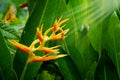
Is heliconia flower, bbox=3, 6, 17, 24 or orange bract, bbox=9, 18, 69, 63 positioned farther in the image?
heliconia flower, bbox=3, 6, 17, 24

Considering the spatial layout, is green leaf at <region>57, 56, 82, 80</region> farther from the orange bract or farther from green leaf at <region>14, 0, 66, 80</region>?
the orange bract

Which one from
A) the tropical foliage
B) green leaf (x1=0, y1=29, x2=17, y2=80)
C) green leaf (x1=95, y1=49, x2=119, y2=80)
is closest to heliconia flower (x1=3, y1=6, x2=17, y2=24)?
the tropical foliage

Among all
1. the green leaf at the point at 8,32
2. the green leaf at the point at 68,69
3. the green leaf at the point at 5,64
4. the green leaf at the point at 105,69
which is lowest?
the green leaf at the point at 105,69

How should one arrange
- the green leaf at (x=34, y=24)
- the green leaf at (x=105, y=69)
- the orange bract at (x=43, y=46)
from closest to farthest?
the orange bract at (x=43, y=46) < the green leaf at (x=34, y=24) < the green leaf at (x=105, y=69)

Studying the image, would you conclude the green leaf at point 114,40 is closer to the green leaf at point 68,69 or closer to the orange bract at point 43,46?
the green leaf at point 68,69

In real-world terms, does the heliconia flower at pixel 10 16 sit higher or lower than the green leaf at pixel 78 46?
higher

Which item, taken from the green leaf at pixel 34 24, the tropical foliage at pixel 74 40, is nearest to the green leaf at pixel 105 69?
the tropical foliage at pixel 74 40

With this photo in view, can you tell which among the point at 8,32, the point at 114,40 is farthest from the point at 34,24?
the point at 114,40

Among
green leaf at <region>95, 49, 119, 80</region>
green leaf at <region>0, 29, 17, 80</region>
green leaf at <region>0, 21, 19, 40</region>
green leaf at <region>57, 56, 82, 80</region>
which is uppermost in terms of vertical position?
green leaf at <region>0, 21, 19, 40</region>

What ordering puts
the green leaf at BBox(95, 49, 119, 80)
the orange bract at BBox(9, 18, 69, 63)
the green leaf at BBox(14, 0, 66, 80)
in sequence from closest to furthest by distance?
the orange bract at BBox(9, 18, 69, 63) → the green leaf at BBox(14, 0, 66, 80) → the green leaf at BBox(95, 49, 119, 80)
